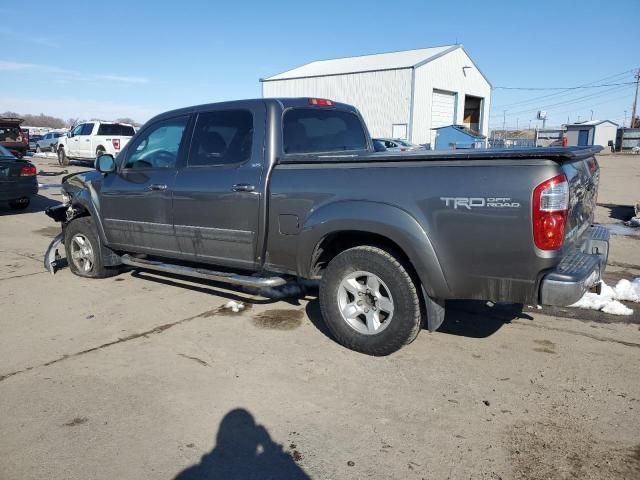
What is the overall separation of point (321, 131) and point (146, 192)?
1908 millimetres

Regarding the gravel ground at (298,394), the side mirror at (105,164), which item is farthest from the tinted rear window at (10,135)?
the gravel ground at (298,394)

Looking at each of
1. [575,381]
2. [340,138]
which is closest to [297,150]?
[340,138]

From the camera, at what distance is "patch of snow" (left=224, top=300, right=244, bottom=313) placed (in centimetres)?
509

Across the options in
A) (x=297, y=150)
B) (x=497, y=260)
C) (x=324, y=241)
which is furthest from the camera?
(x=297, y=150)

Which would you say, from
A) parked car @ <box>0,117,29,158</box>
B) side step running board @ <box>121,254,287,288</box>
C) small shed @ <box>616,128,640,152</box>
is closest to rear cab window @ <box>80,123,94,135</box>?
parked car @ <box>0,117,29,158</box>

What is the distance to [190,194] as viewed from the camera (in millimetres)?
4824

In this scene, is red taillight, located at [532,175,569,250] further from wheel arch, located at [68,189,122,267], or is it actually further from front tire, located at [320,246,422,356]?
wheel arch, located at [68,189,122,267]

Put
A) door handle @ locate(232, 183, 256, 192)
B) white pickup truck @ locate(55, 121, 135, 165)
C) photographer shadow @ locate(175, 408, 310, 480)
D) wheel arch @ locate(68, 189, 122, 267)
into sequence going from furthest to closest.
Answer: white pickup truck @ locate(55, 121, 135, 165) < wheel arch @ locate(68, 189, 122, 267) < door handle @ locate(232, 183, 256, 192) < photographer shadow @ locate(175, 408, 310, 480)

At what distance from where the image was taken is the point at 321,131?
4949mm

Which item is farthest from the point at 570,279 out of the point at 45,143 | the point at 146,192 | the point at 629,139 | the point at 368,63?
the point at 629,139

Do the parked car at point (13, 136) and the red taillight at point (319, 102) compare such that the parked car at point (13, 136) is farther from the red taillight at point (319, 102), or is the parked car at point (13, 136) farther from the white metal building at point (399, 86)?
the white metal building at point (399, 86)

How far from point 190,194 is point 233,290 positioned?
4.37 feet

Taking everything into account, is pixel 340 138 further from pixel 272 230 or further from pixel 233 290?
pixel 233 290

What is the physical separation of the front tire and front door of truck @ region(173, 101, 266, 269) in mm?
864
